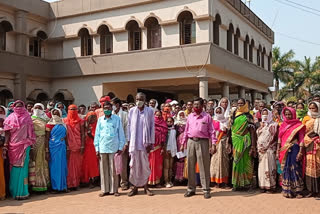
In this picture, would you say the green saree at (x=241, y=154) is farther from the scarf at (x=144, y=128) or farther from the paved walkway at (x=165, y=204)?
the scarf at (x=144, y=128)

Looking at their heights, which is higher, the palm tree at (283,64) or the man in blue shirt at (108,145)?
the palm tree at (283,64)

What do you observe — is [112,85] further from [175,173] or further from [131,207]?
[131,207]

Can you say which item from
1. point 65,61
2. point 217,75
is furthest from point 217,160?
point 65,61

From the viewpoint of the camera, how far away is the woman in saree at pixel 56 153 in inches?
290

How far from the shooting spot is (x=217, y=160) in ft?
25.0

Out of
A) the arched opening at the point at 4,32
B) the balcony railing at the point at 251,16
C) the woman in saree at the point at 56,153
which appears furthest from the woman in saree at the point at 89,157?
the balcony railing at the point at 251,16

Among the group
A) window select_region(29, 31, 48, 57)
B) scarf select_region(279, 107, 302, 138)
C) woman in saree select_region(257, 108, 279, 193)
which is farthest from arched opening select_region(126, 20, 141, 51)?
scarf select_region(279, 107, 302, 138)

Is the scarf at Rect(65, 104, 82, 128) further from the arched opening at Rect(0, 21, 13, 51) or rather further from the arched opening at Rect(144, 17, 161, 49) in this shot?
the arched opening at Rect(0, 21, 13, 51)

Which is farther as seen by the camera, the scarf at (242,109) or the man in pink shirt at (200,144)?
the scarf at (242,109)

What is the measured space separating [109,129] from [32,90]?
12.7 metres

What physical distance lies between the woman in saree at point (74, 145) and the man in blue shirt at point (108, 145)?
82 cm

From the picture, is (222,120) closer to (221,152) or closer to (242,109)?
(242,109)

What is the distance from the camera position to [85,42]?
18672 millimetres

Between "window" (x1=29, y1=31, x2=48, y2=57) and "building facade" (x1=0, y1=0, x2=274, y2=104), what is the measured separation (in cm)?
4
